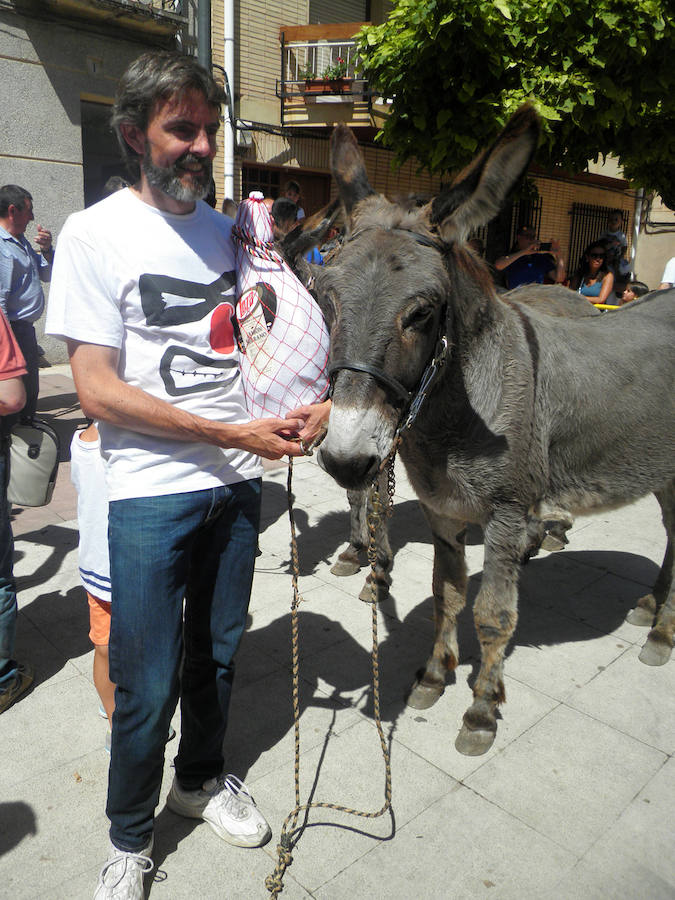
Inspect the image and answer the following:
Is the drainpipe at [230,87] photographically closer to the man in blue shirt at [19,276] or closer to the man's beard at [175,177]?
the man in blue shirt at [19,276]

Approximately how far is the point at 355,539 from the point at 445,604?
134 cm

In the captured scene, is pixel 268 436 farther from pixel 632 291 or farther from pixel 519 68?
pixel 632 291

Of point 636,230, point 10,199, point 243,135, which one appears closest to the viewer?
point 10,199

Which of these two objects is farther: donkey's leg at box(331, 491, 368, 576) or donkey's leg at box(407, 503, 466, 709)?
donkey's leg at box(331, 491, 368, 576)

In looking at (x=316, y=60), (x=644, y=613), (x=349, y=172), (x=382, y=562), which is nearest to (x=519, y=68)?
(x=349, y=172)

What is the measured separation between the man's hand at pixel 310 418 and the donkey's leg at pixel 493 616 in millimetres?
1068

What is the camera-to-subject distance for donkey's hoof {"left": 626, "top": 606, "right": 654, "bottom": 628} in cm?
386

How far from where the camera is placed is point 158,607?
6.19 ft

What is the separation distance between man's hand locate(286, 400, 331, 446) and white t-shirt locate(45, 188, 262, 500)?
0.22 meters

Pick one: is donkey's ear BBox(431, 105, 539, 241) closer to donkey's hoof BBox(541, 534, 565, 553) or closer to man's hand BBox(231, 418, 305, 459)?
man's hand BBox(231, 418, 305, 459)

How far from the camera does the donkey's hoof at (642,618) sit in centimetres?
386

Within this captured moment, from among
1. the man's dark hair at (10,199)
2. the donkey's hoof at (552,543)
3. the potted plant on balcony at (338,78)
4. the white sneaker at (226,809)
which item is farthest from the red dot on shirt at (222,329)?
the potted plant on balcony at (338,78)

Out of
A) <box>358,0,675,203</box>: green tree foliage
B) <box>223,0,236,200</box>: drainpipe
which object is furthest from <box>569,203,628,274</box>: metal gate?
<box>358,0,675,203</box>: green tree foliage

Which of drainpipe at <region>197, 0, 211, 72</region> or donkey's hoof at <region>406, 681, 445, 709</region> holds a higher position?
drainpipe at <region>197, 0, 211, 72</region>
